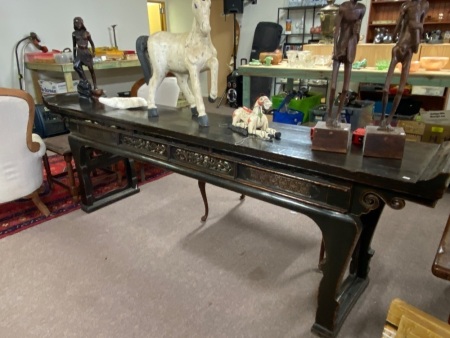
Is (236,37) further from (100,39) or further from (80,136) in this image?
(80,136)

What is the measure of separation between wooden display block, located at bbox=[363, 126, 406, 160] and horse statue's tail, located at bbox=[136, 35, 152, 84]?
1.24 m

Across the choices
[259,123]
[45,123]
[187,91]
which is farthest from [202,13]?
[45,123]

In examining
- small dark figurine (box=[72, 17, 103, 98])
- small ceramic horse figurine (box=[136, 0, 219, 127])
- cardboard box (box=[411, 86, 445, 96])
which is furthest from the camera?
cardboard box (box=[411, 86, 445, 96])

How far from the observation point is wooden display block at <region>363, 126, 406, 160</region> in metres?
1.12

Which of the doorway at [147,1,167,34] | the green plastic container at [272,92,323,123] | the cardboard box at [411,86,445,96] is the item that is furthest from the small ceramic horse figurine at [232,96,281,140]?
the doorway at [147,1,167,34]

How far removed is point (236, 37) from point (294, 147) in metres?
5.39

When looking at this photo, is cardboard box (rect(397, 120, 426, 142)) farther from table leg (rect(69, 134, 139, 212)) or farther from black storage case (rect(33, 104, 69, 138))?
black storage case (rect(33, 104, 69, 138))

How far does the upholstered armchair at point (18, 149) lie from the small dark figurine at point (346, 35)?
1.83 meters

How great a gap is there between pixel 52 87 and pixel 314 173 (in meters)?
3.97

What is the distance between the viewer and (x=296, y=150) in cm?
125

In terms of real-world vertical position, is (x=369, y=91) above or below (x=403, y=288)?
above

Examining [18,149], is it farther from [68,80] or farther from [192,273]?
[68,80]

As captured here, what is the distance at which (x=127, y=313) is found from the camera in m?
1.56

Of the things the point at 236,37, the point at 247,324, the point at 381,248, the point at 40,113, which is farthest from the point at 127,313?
the point at 236,37
